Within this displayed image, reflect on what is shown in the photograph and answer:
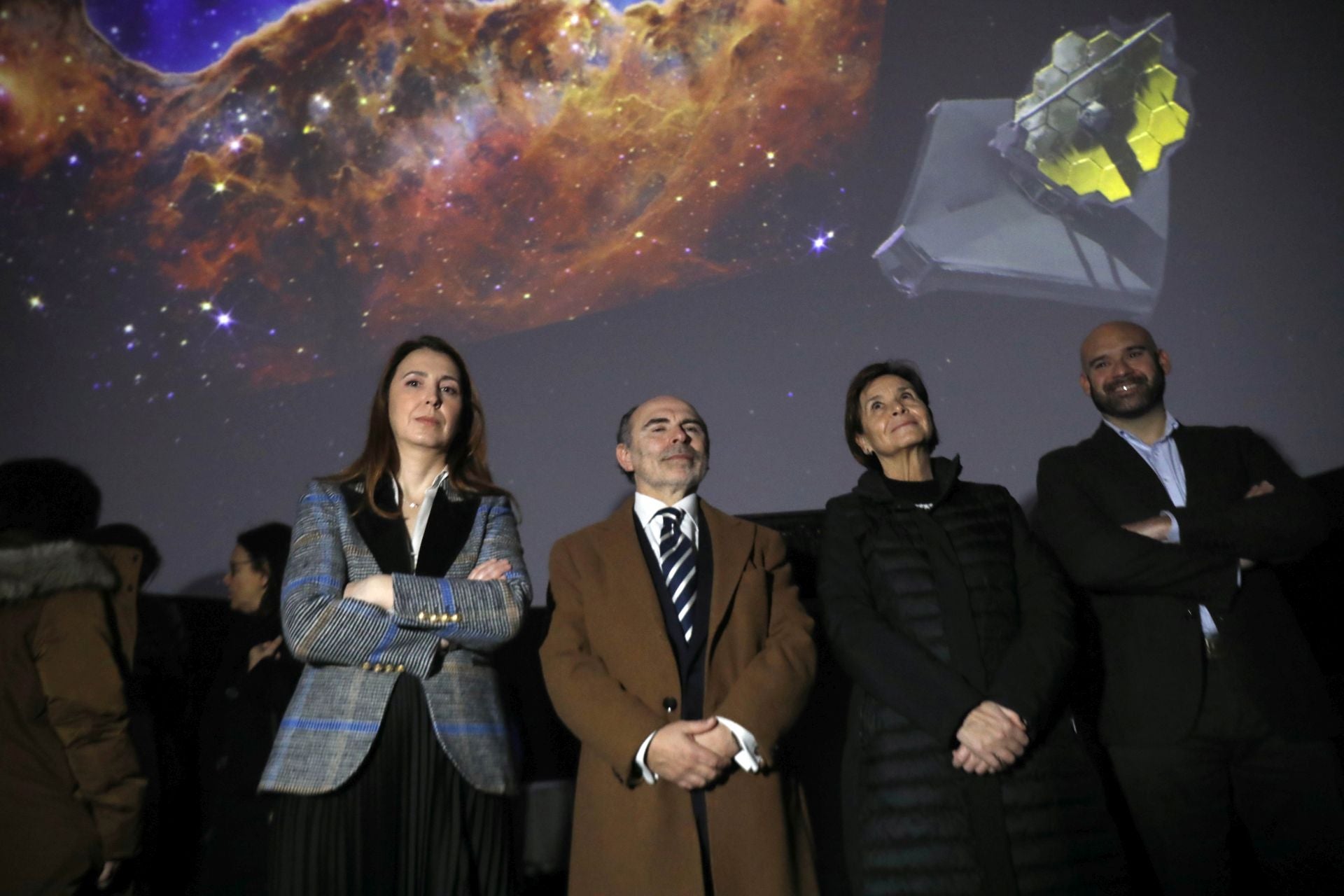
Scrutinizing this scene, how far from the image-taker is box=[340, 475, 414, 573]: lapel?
1.94 meters

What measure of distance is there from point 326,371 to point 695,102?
1714 millimetres

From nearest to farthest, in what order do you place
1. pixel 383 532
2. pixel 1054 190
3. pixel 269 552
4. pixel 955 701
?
pixel 955 701 < pixel 383 532 < pixel 269 552 < pixel 1054 190

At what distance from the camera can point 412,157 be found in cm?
353

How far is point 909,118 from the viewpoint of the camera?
3537mm

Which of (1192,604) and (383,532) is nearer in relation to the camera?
(383,532)

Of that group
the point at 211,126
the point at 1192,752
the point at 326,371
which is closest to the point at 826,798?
the point at 1192,752

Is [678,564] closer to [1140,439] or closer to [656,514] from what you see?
[656,514]

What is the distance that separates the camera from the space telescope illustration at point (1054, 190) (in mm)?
3350

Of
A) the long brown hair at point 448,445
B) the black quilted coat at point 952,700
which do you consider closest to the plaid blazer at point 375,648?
the long brown hair at point 448,445

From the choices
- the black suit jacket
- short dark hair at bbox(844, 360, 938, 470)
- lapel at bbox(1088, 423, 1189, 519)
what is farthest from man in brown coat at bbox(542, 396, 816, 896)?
lapel at bbox(1088, 423, 1189, 519)

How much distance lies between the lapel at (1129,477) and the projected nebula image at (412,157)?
1.37m

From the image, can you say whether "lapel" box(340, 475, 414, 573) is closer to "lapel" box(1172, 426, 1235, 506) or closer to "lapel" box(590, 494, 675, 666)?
"lapel" box(590, 494, 675, 666)

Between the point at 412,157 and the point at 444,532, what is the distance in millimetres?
2051

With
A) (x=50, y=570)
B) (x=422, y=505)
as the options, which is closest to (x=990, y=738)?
(x=422, y=505)
